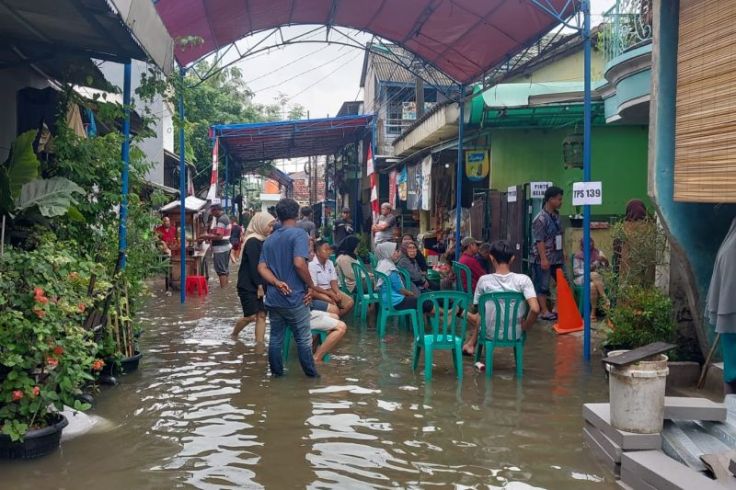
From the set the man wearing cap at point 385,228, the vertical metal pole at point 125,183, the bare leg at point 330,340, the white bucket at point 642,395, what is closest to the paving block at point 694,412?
the white bucket at point 642,395

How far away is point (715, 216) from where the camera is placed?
651cm

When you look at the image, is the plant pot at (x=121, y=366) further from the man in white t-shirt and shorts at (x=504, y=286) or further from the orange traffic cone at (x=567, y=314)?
the orange traffic cone at (x=567, y=314)

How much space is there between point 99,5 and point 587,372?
5.74 meters

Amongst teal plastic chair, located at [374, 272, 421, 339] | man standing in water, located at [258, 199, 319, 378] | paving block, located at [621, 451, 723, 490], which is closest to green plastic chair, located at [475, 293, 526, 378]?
man standing in water, located at [258, 199, 319, 378]

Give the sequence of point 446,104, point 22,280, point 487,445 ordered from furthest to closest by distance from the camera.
Result: point 446,104
point 487,445
point 22,280

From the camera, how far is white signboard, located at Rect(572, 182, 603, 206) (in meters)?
7.31

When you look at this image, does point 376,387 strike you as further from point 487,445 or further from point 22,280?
point 22,280

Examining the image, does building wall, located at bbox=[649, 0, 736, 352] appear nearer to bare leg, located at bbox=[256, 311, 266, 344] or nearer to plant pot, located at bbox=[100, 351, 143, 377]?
bare leg, located at bbox=[256, 311, 266, 344]

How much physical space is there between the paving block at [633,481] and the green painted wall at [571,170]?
883 centimetres

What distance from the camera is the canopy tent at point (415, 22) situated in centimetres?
991

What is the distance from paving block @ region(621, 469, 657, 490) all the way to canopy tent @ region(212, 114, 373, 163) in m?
15.8

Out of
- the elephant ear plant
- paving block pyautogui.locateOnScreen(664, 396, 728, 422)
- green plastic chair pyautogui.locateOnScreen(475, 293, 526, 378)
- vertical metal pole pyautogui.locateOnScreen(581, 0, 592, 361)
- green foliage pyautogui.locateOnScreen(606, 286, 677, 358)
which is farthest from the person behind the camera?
vertical metal pole pyautogui.locateOnScreen(581, 0, 592, 361)

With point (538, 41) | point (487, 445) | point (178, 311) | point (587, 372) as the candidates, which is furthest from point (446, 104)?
point (487, 445)

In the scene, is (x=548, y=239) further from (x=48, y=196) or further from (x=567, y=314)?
(x=48, y=196)
